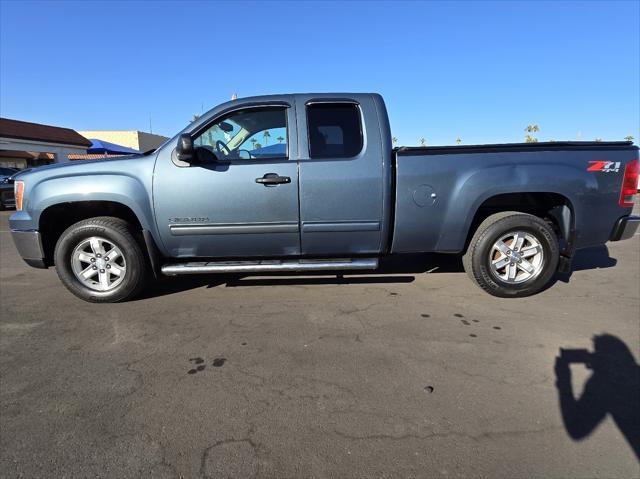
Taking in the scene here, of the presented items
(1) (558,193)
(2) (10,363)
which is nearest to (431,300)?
(1) (558,193)

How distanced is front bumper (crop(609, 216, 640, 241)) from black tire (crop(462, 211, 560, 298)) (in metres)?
0.59

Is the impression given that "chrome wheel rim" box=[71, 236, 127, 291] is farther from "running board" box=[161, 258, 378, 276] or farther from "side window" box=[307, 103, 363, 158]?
"side window" box=[307, 103, 363, 158]

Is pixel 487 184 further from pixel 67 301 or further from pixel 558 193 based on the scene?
pixel 67 301

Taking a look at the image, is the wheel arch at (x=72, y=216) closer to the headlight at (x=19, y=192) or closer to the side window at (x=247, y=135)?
the headlight at (x=19, y=192)

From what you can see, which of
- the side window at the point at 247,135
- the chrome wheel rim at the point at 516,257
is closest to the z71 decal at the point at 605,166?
the chrome wheel rim at the point at 516,257

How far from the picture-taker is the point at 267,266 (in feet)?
11.3

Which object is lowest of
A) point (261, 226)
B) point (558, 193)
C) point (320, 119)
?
point (261, 226)

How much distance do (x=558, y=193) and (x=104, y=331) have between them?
14.8ft

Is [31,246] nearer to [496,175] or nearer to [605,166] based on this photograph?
[496,175]

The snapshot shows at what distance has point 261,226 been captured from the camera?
3.45 meters

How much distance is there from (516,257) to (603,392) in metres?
1.71

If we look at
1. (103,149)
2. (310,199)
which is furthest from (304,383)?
(103,149)

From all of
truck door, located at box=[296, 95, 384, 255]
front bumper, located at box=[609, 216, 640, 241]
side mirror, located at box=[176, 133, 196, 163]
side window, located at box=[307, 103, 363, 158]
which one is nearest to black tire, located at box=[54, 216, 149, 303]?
side mirror, located at box=[176, 133, 196, 163]

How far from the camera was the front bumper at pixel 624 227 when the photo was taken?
3.56m
